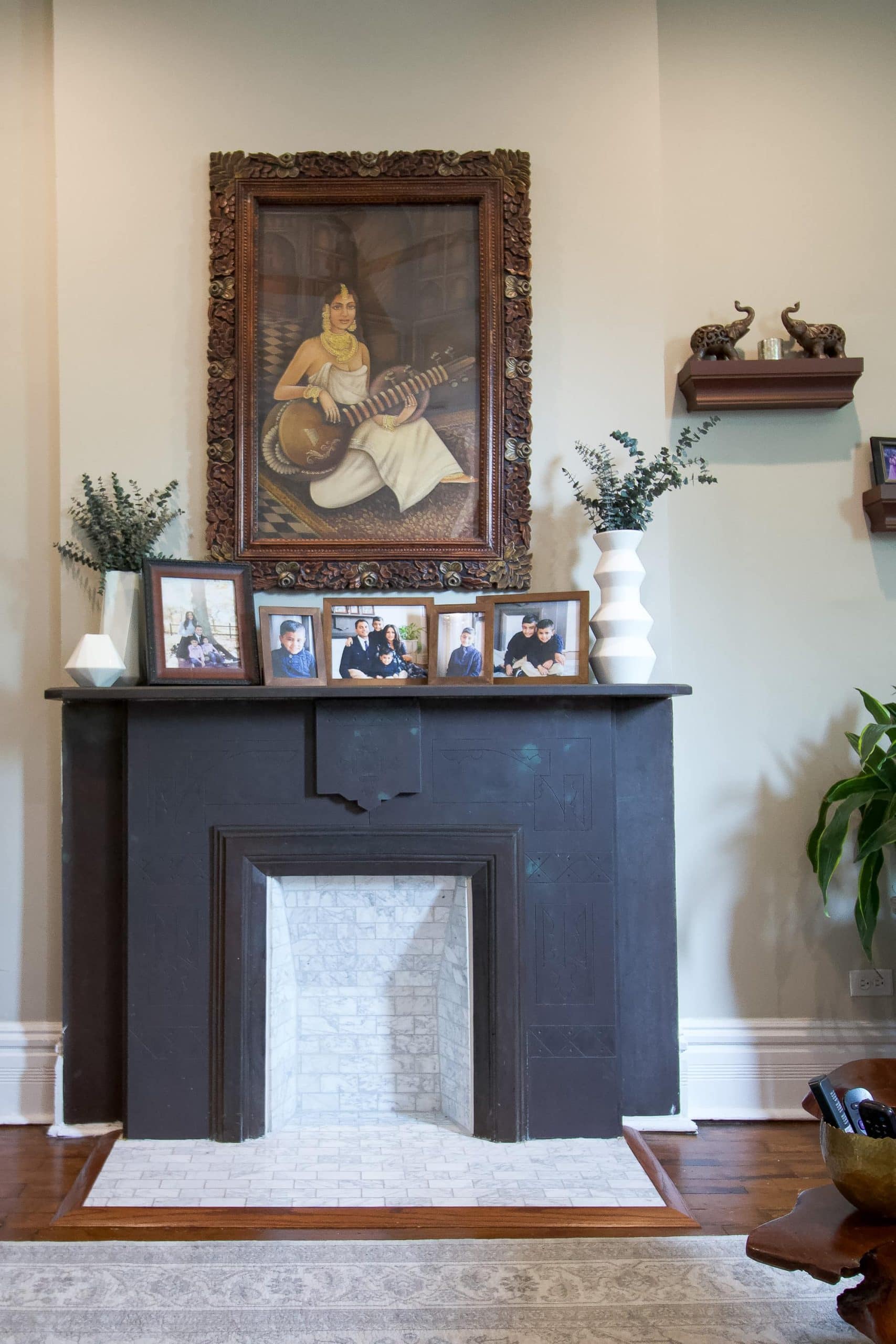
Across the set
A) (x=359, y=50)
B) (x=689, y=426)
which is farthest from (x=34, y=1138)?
(x=359, y=50)

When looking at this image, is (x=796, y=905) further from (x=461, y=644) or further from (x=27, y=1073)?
(x=27, y=1073)

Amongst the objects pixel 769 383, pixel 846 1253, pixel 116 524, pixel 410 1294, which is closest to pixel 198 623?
pixel 116 524

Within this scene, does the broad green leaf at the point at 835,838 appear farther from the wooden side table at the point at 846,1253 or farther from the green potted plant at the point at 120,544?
the green potted plant at the point at 120,544

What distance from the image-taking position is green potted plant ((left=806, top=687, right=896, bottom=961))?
8.37 ft

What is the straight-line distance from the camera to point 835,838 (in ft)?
8.48

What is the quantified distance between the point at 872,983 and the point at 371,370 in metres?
2.25

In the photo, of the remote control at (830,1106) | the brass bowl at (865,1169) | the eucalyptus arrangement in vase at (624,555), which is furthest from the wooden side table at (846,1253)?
the eucalyptus arrangement in vase at (624,555)

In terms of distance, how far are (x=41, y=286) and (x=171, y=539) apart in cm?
84

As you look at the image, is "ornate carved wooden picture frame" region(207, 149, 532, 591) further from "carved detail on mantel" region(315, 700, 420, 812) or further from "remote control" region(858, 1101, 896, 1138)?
"remote control" region(858, 1101, 896, 1138)

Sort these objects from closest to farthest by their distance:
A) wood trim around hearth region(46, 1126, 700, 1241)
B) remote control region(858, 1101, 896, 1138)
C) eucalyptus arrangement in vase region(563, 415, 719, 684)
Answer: remote control region(858, 1101, 896, 1138) < wood trim around hearth region(46, 1126, 700, 1241) < eucalyptus arrangement in vase region(563, 415, 719, 684)

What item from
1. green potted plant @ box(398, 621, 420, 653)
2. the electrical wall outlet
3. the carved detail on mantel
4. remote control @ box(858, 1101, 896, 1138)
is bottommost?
the electrical wall outlet

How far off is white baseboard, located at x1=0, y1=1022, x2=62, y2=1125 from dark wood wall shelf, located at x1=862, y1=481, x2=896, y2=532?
2742 mm

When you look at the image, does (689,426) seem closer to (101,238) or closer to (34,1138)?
(101,238)

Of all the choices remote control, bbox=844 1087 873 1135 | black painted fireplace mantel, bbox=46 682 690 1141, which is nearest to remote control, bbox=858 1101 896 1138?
remote control, bbox=844 1087 873 1135
